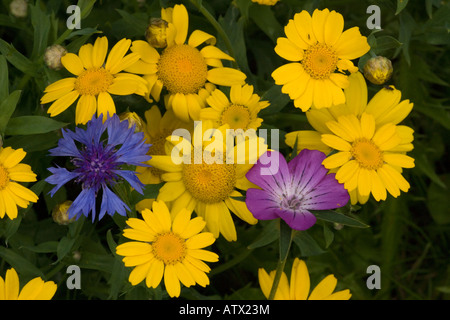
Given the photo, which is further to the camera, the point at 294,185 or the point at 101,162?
the point at 294,185

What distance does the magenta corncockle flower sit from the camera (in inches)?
63.9

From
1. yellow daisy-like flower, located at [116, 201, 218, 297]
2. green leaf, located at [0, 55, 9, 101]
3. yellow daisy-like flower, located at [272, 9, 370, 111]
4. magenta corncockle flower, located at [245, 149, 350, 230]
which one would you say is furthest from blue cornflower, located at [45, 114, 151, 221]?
yellow daisy-like flower, located at [272, 9, 370, 111]

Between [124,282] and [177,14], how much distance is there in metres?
0.75

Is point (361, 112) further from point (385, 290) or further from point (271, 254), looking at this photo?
point (385, 290)

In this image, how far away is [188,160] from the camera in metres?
1.72

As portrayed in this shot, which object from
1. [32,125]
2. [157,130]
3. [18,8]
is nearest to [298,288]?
[157,130]

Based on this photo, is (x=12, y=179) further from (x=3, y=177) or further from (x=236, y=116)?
(x=236, y=116)

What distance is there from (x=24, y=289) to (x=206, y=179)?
1.82 feet

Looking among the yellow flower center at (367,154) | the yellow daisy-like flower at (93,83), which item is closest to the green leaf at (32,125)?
the yellow daisy-like flower at (93,83)

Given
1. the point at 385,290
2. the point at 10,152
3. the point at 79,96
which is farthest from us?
the point at 385,290

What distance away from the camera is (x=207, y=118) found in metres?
1.76

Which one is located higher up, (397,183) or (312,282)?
(397,183)

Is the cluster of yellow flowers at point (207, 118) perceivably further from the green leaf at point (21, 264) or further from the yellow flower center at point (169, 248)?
the green leaf at point (21, 264)
